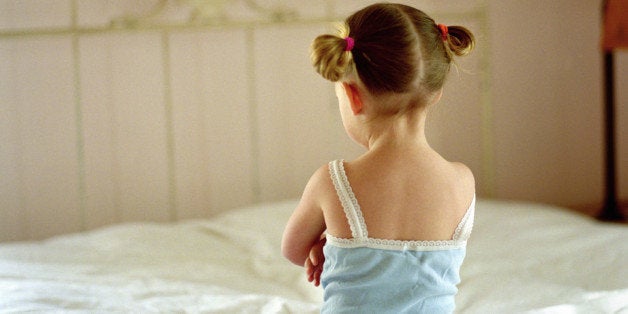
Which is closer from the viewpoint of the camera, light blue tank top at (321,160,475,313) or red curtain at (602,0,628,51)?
light blue tank top at (321,160,475,313)

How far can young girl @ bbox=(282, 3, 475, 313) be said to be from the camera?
3.78 ft

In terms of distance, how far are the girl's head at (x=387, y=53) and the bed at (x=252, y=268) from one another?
1.67 ft

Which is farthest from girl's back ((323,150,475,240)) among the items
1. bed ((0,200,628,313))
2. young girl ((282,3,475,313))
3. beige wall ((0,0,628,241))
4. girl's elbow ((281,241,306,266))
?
beige wall ((0,0,628,241))

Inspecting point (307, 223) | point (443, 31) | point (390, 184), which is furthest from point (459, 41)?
point (307, 223)

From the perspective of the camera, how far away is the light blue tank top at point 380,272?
1.15m

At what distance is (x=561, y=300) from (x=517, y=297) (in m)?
0.09

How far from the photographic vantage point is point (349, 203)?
117cm

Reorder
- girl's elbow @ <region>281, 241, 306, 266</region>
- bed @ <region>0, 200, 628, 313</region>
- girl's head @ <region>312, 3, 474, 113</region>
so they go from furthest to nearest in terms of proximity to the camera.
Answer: bed @ <region>0, 200, 628, 313</region> → girl's elbow @ <region>281, 241, 306, 266</region> → girl's head @ <region>312, 3, 474, 113</region>

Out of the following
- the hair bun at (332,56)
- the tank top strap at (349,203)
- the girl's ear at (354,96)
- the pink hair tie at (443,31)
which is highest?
the pink hair tie at (443,31)

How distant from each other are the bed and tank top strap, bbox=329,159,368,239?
384 millimetres

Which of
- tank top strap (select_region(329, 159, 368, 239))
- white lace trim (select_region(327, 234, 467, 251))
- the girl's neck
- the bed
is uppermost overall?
the girl's neck

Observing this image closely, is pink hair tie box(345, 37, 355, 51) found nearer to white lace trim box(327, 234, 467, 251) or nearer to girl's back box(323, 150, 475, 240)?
girl's back box(323, 150, 475, 240)

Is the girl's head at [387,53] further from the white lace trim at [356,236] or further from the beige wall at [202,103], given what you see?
the beige wall at [202,103]

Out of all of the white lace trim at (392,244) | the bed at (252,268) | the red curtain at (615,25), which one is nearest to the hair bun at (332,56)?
the white lace trim at (392,244)
